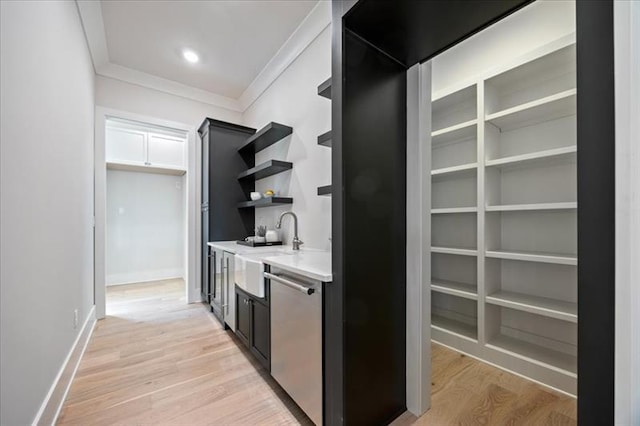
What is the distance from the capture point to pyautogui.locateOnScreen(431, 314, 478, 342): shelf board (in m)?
2.21

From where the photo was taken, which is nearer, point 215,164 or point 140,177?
point 215,164

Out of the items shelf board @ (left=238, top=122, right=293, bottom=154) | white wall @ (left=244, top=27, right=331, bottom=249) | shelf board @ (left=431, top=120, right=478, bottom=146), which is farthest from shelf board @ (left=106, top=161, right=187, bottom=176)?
shelf board @ (left=431, top=120, right=478, bottom=146)

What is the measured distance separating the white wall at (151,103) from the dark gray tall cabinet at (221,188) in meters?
0.34

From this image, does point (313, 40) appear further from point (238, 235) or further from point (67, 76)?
point (238, 235)

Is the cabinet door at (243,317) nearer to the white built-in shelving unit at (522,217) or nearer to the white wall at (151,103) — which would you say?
the white built-in shelving unit at (522,217)

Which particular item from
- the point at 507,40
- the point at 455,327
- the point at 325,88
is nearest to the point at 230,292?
the point at 325,88

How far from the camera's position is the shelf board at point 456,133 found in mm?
2141

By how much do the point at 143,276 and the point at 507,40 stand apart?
5967 millimetres

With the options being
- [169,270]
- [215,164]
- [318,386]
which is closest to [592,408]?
[318,386]

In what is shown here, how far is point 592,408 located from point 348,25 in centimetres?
161

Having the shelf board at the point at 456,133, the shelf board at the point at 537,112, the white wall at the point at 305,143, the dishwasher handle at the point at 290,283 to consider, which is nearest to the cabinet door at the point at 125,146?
the white wall at the point at 305,143

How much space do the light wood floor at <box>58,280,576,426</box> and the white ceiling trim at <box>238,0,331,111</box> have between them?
2.90 metres

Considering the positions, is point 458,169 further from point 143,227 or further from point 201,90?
point 143,227

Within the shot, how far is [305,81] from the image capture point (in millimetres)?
2627
